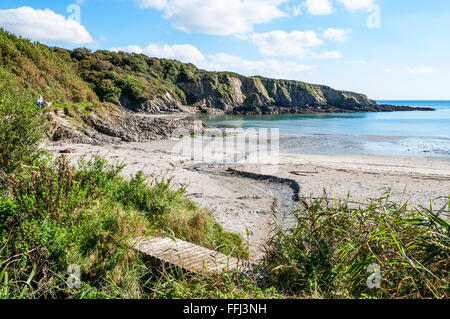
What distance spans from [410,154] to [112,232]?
22667 mm

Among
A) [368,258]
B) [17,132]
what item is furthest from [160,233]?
[17,132]

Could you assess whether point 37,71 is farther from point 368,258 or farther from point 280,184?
point 368,258

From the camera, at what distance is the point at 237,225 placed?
7.95 m

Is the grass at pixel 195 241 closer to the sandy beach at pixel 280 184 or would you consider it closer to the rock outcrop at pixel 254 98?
the sandy beach at pixel 280 184

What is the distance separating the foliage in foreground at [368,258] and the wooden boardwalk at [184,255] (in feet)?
2.48

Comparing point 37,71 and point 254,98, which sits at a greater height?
point 254,98

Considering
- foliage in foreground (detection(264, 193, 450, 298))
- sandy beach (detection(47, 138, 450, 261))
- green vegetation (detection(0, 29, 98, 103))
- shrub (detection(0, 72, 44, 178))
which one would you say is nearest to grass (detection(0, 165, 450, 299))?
foliage in foreground (detection(264, 193, 450, 298))

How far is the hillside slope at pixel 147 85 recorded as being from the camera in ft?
95.0

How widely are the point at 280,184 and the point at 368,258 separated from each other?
32.2 ft

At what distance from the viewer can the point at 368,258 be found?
285cm

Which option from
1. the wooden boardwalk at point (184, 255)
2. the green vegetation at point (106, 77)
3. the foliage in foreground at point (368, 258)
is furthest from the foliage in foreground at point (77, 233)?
the green vegetation at point (106, 77)

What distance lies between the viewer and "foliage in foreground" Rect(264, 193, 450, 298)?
2.61 meters
